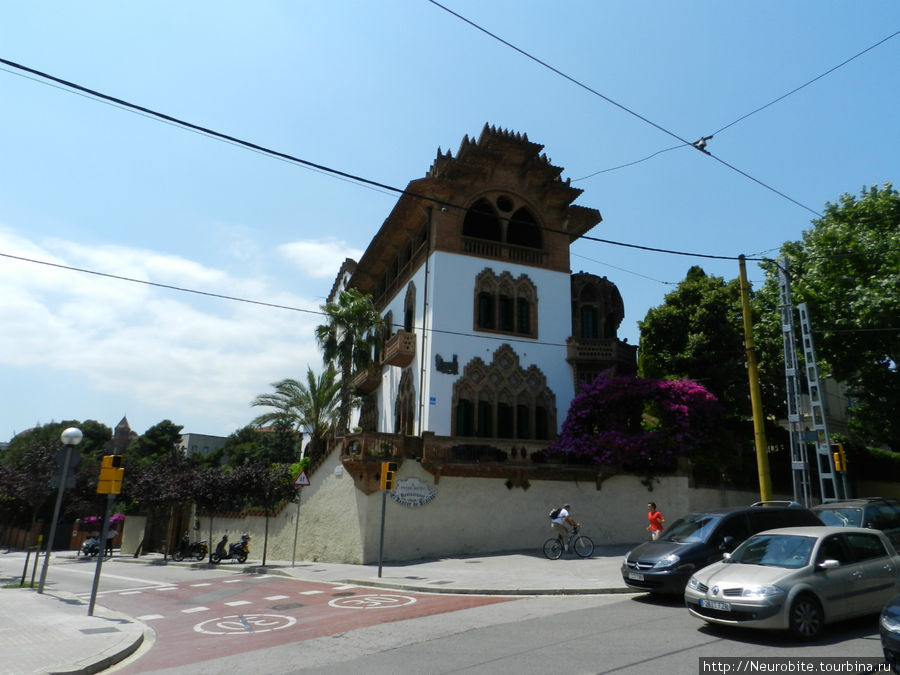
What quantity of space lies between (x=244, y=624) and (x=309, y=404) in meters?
25.5

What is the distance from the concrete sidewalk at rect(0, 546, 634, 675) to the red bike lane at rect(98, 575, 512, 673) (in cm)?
50

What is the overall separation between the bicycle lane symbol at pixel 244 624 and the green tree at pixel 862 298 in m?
19.9

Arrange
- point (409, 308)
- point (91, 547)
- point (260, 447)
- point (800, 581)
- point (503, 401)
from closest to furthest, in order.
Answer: point (800, 581), point (503, 401), point (409, 308), point (91, 547), point (260, 447)

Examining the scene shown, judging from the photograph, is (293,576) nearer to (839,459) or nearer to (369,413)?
(369,413)

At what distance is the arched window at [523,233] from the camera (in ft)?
89.4

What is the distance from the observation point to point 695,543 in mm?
11047

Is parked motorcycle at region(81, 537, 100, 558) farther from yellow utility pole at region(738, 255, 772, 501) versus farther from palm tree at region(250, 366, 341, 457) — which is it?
yellow utility pole at region(738, 255, 772, 501)

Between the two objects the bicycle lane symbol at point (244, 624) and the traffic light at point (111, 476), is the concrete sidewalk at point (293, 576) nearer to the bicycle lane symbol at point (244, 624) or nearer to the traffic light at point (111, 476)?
the bicycle lane symbol at point (244, 624)

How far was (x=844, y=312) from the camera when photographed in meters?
21.1

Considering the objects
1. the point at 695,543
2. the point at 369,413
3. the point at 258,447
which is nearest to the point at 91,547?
the point at 369,413

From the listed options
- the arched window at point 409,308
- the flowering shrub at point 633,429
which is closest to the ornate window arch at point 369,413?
the arched window at point 409,308

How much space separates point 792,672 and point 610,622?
3.17m

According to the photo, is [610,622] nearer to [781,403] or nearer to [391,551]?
[391,551]

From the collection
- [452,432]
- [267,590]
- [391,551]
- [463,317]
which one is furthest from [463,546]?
[463,317]
